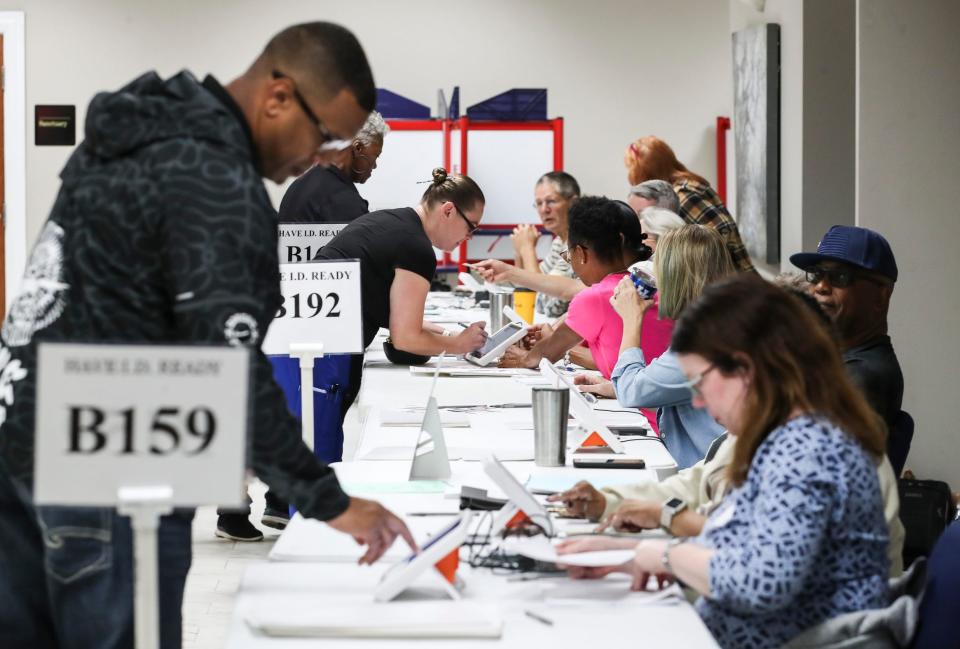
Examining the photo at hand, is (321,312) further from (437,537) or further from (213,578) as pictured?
(437,537)

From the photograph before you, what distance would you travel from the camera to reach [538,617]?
5.34ft

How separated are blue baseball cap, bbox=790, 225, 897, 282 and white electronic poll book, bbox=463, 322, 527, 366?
127 centimetres

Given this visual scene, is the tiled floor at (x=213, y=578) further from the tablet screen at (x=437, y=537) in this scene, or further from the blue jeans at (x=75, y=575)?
A: the tablet screen at (x=437, y=537)

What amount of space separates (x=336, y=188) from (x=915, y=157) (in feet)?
6.82

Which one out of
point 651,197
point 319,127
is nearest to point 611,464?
point 319,127

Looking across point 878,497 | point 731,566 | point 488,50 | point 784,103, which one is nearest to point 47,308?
point 731,566

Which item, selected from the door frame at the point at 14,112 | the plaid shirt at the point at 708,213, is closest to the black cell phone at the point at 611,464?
the plaid shirt at the point at 708,213

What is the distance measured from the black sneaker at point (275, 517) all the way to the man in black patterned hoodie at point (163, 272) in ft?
9.25

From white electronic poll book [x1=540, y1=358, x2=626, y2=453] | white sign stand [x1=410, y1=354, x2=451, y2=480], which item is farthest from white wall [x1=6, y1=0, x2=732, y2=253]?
white sign stand [x1=410, y1=354, x2=451, y2=480]

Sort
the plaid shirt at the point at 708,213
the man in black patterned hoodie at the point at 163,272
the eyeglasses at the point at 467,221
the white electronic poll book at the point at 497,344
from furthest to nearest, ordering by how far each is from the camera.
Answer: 1. the plaid shirt at the point at 708,213
2. the white electronic poll book at the point at 497,344
3. the eyeglasses at the point at 467,221
4. the man in black patterned hoodie at the point at 163,272

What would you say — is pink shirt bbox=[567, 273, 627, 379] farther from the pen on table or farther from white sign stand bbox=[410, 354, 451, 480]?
the pen on table

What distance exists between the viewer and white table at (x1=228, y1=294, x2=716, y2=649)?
1558 mm

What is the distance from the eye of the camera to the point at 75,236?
5.09 feet

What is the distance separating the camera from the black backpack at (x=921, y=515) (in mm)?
2703
